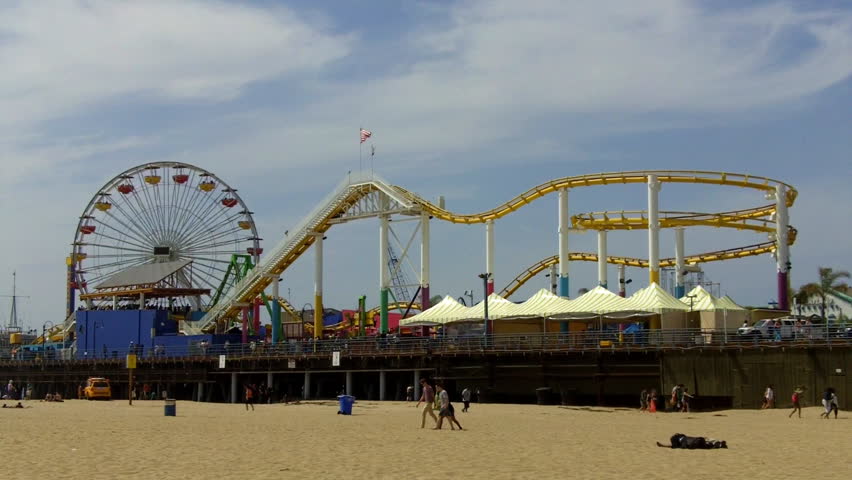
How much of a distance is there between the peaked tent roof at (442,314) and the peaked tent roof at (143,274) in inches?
1158

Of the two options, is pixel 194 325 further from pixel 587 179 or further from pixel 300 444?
pixel 300 444

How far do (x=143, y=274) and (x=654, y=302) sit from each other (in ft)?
146

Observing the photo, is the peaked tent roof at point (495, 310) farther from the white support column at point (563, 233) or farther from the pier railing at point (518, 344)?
the white support column at point (563, 233)

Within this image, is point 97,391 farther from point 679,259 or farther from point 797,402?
point 797,402

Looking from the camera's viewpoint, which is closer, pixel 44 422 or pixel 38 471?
pixel 38 471

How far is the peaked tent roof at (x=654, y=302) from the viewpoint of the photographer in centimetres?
4575

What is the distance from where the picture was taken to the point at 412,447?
76.1 feet

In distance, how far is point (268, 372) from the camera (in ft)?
189

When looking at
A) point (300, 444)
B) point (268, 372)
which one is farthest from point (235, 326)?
point (300, 444)

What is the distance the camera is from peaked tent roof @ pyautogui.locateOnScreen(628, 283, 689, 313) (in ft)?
150

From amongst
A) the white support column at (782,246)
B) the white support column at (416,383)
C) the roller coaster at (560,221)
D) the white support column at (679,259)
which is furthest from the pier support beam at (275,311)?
the white support column at (782,246)

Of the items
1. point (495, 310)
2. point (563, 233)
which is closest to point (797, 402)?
point (495, 310)

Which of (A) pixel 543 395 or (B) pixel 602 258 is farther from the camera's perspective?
(B) pixel 602 258

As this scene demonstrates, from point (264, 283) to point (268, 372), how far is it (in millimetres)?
12248
